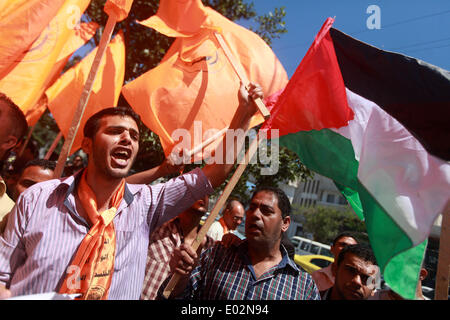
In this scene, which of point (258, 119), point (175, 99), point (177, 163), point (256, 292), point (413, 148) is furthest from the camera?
point (175, 99)

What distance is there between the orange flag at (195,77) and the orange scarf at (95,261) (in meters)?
1.54

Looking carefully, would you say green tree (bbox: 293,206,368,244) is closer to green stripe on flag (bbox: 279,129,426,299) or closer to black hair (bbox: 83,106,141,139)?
green stripe on flag (bbox: 279,129,426,299)

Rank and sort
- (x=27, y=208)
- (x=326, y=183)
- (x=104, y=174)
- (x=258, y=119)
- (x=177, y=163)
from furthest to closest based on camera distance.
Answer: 1. (x=326, y=183)
2. (x=258, y=119)
3. (x=177, y=163)
4. (x=104, y=174)
5. (x=27, y=208)

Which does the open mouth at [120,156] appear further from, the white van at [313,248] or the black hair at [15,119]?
the white van at [313,248]

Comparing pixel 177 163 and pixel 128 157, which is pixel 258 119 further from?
pixel 128 157

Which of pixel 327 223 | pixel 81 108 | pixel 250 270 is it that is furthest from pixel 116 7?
pixel 327 223

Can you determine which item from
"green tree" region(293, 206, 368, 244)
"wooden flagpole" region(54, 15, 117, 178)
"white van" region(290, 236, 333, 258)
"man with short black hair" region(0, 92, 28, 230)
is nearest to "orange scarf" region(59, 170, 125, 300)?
"man with short black hair" region(0, 92, 28, 230)

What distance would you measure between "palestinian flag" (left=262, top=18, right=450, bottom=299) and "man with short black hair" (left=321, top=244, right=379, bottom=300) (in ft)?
1.58

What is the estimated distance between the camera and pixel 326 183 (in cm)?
4672

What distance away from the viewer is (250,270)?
6.96 feet

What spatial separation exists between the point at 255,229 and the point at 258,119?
1060mm

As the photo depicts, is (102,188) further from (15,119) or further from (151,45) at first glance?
(151,45)

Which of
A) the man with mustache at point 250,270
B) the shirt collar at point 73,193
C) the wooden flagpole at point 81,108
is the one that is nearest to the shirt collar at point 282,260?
the man with mustache at point 250,270

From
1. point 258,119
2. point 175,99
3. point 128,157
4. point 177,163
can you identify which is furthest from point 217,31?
point 128,157
